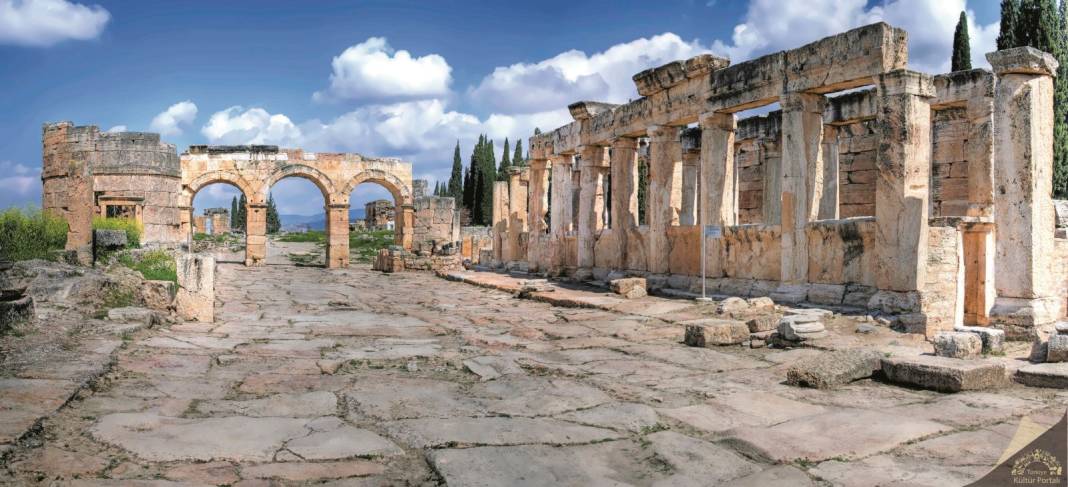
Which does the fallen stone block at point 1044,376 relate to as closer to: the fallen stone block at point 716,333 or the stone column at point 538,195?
the fallen stone block at point 716,333

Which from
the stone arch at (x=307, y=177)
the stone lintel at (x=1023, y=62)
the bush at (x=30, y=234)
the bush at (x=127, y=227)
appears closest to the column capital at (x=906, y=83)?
the stone lintel at (x=1023, y=62)

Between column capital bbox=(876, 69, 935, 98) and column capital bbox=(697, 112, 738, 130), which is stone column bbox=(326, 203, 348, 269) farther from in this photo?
column capital bbox=(876, 69, 935, 98)

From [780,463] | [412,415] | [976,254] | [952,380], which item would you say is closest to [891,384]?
[952,380]

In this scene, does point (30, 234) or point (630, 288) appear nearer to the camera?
point (30, 234)

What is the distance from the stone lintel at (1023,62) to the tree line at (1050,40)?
35.2 ft

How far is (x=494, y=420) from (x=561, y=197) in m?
13.8

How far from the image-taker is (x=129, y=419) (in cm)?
383

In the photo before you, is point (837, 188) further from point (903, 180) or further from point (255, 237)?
point (255, 237)

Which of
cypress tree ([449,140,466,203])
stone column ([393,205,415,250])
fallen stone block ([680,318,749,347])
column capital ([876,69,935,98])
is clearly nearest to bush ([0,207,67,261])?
fallen stone block ([680,318,749,347])

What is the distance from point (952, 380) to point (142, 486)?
4.73 m

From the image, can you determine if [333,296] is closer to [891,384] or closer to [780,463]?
[891,384]

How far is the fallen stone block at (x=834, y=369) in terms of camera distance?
5105mm

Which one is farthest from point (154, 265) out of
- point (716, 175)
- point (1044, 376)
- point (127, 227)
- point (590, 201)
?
point (1044, 376)

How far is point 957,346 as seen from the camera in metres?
5.86
